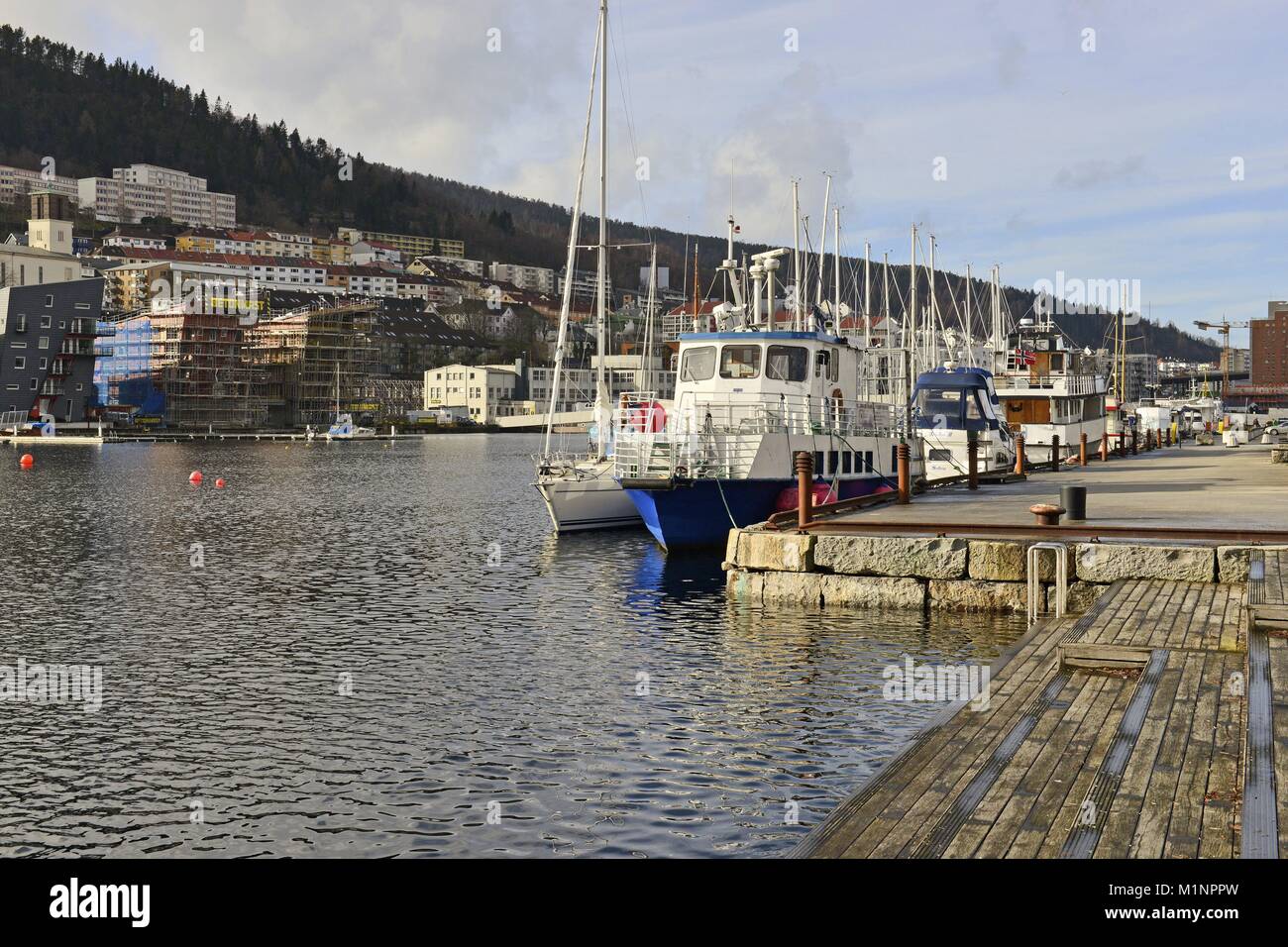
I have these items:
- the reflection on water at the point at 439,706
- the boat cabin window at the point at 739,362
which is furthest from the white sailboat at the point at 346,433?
the boat cabin window at the point at 739,362

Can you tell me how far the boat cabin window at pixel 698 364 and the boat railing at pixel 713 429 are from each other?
765mm

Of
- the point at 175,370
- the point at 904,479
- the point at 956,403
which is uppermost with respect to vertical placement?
the point at 175,370

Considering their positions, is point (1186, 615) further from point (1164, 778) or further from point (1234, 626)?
point (1164, 778)

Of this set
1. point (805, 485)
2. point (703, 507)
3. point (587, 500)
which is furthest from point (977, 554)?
point (587, 500)

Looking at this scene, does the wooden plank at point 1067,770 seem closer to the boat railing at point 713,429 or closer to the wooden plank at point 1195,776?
the wooden plank at point 1195,776

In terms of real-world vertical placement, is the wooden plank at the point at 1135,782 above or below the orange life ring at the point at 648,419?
below

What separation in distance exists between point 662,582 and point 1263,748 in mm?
20777

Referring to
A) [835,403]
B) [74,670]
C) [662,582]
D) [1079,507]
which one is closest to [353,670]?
[74,670]

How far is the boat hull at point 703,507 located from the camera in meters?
32.8

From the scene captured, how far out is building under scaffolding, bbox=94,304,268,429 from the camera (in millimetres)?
184750

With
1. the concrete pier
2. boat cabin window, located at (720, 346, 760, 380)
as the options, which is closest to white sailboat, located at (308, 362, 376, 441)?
boat cabin window, located at (720, 346, 760, 380)

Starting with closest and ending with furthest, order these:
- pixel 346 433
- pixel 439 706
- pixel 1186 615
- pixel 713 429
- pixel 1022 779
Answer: pixel 1022 779 → pixel 1186 615 → pixel 439 706 → pixel 713 429 → pixel 346 433

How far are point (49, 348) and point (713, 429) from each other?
151 meters

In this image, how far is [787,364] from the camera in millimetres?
36594
